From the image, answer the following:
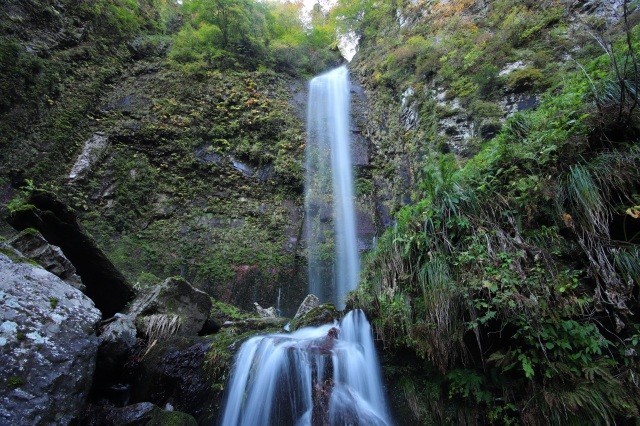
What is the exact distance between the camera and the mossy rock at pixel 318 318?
188 inches

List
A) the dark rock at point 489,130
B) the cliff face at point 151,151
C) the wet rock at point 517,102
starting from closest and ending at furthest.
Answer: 1. the wet rock at point 517,102
2. the dark rock at point 489,130
3. the cliff face at point 151,151

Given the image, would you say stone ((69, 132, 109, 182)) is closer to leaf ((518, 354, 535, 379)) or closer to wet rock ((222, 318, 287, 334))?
wet rock ((222, 318, 287, 334))

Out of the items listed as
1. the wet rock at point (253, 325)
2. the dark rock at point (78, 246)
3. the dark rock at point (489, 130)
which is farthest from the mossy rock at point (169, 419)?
the dark rock at point (489, 130)

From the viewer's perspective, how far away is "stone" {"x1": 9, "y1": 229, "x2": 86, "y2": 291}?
4.14 metres

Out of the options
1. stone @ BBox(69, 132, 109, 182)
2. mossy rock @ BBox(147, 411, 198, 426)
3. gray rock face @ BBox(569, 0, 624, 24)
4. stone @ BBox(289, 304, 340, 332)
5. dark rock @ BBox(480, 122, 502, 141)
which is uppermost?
gray rock face @ BBox(569, 0, 624, 24)

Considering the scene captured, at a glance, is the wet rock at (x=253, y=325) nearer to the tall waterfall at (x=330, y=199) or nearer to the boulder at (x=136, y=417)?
the boulder at (x=136, y=417)

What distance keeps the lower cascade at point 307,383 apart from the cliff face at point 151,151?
472 cm

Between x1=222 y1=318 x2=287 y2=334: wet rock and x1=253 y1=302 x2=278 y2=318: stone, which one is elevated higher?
x1=253 y1=302 x2=278 y2=318: stone

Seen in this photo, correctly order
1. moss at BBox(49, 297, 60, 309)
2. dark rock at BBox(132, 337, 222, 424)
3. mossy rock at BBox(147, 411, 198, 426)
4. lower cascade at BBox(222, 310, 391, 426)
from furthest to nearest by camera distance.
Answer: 1. dark rock at BBox(132, 337, 222, 424)
2. lower cascade at BBox(222, 310, 391, 426)
3. moss at BBox(49, 297, 60, 309)
4. mossy rock at BBox(147, 411, 198, 426)

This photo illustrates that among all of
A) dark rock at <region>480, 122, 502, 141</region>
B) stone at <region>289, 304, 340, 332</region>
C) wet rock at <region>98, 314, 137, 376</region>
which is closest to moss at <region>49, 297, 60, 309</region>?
wet rock at <region>98, 314, 137, 376</region>

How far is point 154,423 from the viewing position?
3133 mm

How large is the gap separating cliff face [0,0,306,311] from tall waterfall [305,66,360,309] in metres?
0.46

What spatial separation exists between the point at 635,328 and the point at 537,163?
5.70 feet

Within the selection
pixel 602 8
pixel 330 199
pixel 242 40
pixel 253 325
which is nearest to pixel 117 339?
pixel 253 325
